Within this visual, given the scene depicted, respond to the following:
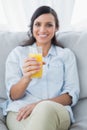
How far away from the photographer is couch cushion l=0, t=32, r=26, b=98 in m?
1.87

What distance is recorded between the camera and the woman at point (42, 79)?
1.62 meters

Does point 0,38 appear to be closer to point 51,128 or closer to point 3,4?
point 3,4

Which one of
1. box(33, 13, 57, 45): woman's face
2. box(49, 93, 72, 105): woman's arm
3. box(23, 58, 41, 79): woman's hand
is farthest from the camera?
box(33, 13, 57, 45): woman's face

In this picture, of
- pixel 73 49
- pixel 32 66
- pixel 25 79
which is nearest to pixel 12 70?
pixel 25 79

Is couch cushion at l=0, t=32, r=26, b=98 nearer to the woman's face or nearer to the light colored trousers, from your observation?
the woman's face

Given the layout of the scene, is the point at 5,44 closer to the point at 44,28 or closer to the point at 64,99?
the point at 44,28

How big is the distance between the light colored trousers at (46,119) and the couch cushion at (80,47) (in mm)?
328

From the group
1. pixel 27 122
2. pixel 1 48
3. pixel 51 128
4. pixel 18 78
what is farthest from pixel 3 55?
pixel 51 128

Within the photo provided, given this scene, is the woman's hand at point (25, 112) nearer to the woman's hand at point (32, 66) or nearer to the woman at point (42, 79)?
the woman at point (42, 79)

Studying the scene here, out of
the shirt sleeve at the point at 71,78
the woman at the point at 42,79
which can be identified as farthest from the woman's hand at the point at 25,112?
the shirt sleeve at the point at 71,78

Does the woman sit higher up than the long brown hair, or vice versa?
the long brown hair

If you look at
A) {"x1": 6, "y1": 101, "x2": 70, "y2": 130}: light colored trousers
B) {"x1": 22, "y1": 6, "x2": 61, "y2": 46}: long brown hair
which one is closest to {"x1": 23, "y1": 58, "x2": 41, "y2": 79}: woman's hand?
{"x1": 6, "y1": 101, "x2": 70, "y2": 130}: light colored trousers

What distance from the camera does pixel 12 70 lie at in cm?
178

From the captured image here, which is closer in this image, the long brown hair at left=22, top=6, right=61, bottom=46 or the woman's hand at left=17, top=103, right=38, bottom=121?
the woman's hand at left=17, top=103, right=38, bottom=121
